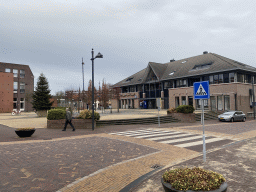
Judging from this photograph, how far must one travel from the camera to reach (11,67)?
51938 millimetres

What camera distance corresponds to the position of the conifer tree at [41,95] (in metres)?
31.7

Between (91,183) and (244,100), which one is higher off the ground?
(244,100)

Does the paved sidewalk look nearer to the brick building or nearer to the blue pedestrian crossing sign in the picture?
the blue pedestrian crossing sign

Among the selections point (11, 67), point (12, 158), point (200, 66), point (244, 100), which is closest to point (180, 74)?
point (200, 66)

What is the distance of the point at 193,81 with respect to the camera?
38.9m

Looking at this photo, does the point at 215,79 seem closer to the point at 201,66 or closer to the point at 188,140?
the point at 201,66

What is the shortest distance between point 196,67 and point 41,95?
28.9 m

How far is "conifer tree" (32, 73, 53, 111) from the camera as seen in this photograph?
1249 inches

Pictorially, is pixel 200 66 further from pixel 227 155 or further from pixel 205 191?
pixel 205 191

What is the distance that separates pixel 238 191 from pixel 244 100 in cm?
3333

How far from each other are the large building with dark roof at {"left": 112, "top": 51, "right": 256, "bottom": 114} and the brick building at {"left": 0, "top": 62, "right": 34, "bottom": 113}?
26511mm

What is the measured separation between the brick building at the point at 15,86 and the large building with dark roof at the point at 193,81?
26511 mm

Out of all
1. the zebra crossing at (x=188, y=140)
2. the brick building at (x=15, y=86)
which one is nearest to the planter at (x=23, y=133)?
the zebra crossing at (x=188, y=140)

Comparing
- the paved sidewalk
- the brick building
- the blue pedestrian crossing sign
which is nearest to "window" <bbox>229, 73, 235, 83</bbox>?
the paved sidewalk
